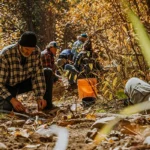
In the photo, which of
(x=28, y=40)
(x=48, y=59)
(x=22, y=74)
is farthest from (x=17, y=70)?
(x=48, y=59)

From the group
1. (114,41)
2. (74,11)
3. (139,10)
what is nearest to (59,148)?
(139,10)

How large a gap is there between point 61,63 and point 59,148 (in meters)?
6.42

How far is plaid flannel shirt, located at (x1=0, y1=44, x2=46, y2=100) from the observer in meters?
4.21

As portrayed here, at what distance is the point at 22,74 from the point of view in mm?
4434

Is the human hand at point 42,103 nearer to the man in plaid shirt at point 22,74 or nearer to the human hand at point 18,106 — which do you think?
the man in plaid shirt at point 22,74

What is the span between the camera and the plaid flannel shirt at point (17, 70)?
4.21m

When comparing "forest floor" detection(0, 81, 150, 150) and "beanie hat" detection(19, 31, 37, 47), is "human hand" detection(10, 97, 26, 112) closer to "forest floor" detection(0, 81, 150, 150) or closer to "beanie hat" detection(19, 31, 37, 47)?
"beanie hat" detection(19, 31, 37, 47)

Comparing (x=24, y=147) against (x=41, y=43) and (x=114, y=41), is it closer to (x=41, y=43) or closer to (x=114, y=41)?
(x=114, y=41)

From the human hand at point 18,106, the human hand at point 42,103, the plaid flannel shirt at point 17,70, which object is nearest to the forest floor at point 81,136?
the human hand at point 18,106

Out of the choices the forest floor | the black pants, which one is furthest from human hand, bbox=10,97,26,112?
the forest floor

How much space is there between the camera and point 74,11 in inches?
255

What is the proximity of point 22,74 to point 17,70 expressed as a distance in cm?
10

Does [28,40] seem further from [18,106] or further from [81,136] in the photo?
[81,136]

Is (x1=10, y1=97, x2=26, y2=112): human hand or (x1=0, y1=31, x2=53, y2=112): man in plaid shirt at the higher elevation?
(x1=0, y1=31, x2=53, y2=112): man in plaid shirt
